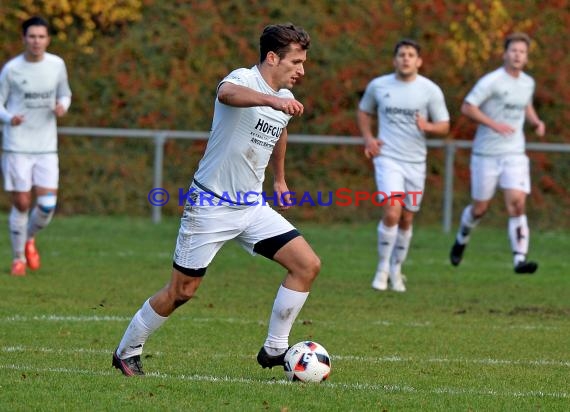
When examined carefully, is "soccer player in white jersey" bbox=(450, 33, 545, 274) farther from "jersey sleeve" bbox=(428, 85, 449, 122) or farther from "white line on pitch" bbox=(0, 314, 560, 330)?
"white line on pitch" bbox=(0, 314, 560, 330)

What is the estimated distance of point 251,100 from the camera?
693 centimetres

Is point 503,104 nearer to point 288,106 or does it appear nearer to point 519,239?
point 519,239

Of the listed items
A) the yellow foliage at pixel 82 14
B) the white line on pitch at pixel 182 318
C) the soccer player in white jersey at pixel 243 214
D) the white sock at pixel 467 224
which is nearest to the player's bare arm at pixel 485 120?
the white sock at pixel 467 224

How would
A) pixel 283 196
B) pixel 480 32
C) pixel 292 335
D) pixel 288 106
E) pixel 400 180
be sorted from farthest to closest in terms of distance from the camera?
1. pixel 480 32
2. pixel 400 180
3. pixel 292 335
4. pixel 283 196
5. pixel 288 106

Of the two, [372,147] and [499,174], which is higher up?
[372,147]

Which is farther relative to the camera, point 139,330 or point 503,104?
point 503,104

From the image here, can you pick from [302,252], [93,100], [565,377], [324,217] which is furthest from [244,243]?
[93,100]

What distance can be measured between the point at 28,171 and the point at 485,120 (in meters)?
4.86

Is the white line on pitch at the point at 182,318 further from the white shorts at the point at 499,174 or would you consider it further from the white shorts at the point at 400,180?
the white shorts at the point at 499,174

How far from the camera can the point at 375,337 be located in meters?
9.58

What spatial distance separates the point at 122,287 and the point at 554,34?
12929mm

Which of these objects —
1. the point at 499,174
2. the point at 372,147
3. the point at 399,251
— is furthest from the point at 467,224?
the point at 372,147

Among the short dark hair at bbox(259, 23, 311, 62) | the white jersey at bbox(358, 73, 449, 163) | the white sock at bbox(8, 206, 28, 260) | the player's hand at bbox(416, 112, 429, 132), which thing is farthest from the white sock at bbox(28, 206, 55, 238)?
the short dark hair at bbox(259, 23, 311, 62)

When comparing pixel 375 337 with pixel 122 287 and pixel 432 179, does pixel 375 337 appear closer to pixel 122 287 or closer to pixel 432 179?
pixel 122 287
